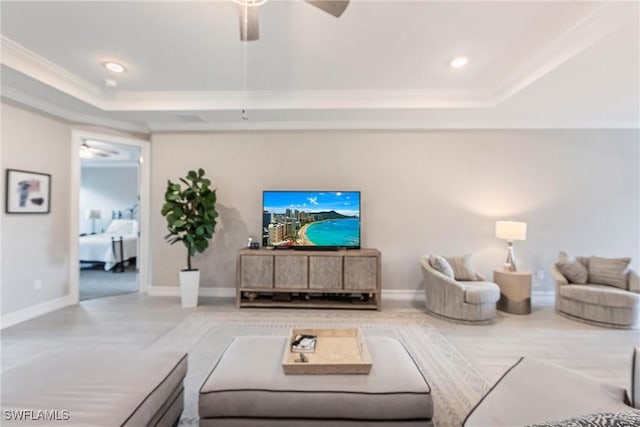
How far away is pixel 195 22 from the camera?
237 centimetres

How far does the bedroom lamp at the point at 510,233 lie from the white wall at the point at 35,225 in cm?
589

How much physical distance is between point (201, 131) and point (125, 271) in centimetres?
383

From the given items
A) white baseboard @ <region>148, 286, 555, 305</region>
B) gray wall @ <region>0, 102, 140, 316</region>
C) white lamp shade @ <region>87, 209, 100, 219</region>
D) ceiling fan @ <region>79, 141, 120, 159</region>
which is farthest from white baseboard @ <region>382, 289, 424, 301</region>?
white lamp shade @ <region>87, 209, 100, 219</region>

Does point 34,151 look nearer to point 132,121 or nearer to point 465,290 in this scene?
point 132,121

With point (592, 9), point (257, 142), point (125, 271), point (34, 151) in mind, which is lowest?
point (125, 271)

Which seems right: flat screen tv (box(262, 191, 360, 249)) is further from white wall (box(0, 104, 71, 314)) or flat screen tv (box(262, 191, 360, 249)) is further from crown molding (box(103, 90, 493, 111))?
white wall (box(0, 104, 71, 314))

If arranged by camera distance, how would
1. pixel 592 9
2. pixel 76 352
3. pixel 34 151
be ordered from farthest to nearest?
pixel 34 151, pixel 592 9, pixel 76 352

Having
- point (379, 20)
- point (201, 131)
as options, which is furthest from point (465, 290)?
point (201, 131)

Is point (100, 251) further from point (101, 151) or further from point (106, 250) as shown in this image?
point (101, 151)

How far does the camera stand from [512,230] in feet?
12.9

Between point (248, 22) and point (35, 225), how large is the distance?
3.80 meters

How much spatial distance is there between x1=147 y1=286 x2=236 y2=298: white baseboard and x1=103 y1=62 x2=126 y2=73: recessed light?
9.73ft

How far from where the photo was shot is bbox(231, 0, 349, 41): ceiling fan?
5.65 feet

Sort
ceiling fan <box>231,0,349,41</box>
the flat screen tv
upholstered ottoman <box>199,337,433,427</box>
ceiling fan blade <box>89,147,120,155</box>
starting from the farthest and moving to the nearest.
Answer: ceiling fan blade <box>89,147,120,155</box>, the flat screen tv, ceiling fan <box>231,0,349,41</box>, upholstered ottoman <box>199,337,433,427</box>
